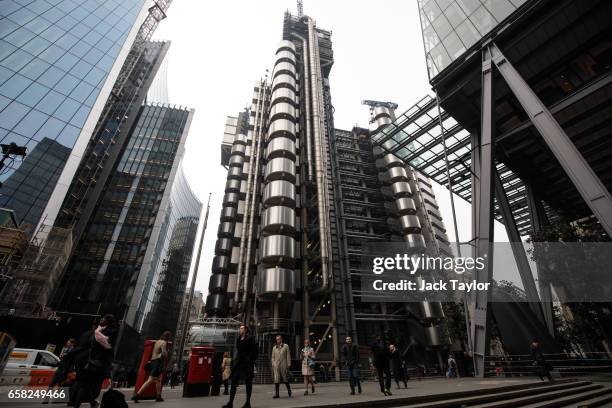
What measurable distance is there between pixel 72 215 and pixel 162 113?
114ft

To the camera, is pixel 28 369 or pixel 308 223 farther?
pixel 308 223

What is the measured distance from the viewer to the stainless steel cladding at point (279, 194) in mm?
29891

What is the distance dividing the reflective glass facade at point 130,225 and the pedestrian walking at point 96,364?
35.1m

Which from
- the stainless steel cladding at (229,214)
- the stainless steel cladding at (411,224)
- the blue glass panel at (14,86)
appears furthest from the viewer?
the stainless steel cladding at (229,214)

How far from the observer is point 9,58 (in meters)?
26.6

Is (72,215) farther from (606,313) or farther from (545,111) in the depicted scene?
(606,313)

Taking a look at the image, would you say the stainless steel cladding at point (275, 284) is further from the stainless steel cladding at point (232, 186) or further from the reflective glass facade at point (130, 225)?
the stainless steel cladding at point (232, 186)

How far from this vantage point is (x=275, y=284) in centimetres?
2502

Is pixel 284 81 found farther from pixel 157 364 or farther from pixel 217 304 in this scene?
pixel 157 364

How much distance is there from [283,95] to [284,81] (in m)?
2.88

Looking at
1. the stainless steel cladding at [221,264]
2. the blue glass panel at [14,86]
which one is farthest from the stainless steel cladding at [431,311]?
the blue glass panel at [14,86]

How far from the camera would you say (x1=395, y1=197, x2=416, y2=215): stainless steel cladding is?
3916 cm

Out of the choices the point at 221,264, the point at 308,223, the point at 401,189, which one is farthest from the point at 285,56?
the point at 221,264

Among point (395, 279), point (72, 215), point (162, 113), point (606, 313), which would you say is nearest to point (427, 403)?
point (606, 313)
